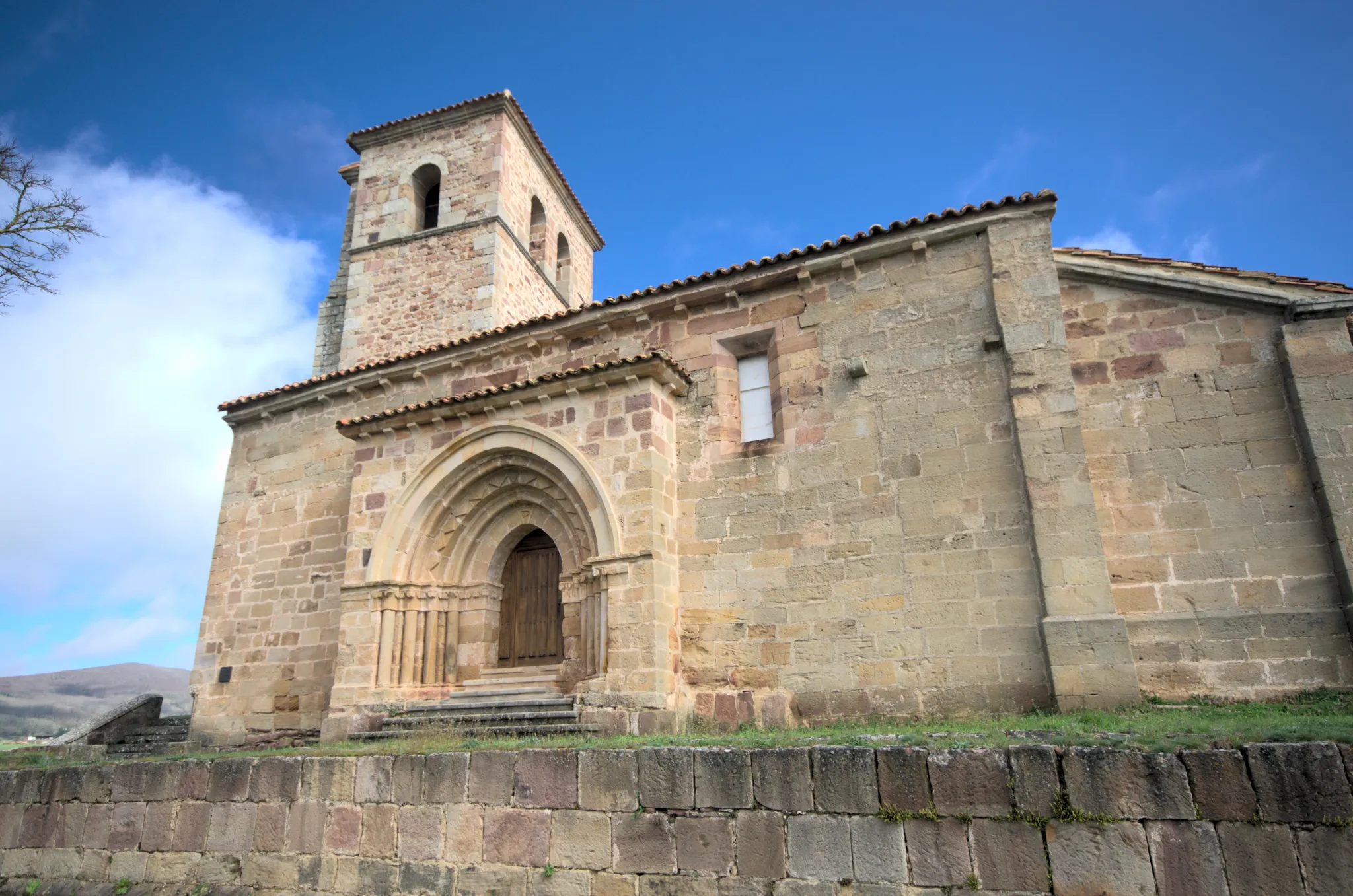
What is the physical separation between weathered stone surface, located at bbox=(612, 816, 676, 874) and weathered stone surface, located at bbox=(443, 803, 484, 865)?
3.46ft

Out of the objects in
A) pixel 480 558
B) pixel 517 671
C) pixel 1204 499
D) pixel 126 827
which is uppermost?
pixel 480 558

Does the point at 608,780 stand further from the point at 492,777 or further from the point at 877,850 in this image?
the point at 877,850

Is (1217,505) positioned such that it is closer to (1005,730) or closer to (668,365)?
(1005,730)

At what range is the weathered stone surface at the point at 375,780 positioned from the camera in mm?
6234

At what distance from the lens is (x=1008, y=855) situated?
455 cm

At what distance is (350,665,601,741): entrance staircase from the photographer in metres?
8.35

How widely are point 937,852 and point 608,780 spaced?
82.2 inches

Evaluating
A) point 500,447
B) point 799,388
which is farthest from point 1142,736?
point 500,447

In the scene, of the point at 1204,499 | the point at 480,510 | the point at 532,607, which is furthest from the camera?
the point at 480,510

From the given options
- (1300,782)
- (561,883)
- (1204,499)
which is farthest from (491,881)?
(1204,499)

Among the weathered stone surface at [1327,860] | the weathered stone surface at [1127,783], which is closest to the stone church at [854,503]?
the weathered stone surface at [1127,783]

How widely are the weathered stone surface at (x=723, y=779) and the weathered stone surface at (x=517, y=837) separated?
118 centimetres

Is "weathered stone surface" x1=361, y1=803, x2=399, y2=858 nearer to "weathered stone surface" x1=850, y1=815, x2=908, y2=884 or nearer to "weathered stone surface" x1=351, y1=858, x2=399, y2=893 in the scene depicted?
"weathered stone surface" x1=351, y1=858, x2=399, y2=893

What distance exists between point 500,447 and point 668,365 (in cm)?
228
